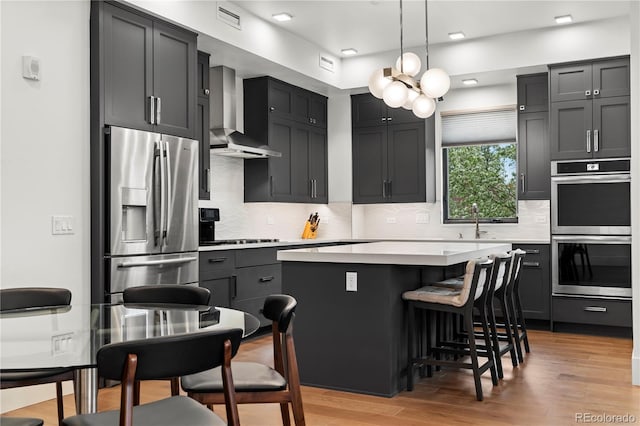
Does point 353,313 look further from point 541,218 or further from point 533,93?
point 533,93

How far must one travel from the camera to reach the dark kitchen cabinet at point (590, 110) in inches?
228

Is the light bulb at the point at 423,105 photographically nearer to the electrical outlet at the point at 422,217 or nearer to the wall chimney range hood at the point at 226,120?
the wall chimney range hood at the point at 226,120

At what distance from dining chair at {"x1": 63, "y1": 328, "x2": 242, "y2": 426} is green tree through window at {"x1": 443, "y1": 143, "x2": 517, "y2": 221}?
553 centimetres

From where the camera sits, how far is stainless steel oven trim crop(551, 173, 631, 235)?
5.70m

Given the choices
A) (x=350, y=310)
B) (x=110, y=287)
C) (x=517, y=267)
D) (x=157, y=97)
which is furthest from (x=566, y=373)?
(x=157, y=97)

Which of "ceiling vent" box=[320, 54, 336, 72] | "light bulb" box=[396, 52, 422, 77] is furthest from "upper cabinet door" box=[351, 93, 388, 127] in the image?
"light bulb" box=[396, 52, 422, 77]

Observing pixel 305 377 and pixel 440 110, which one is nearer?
pixel 305 377

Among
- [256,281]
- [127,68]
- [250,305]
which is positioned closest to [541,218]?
[256,281]

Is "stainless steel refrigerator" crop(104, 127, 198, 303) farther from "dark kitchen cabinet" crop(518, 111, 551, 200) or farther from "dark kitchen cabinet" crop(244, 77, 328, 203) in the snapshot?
"dark kitchen cabinet" crop(518, 111, 551, 200)

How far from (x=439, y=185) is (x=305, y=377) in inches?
152

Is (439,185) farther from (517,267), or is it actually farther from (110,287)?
(110,287)

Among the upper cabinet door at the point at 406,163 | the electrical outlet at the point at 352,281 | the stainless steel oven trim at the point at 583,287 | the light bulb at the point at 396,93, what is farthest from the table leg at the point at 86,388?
the upper cabinet door at the point at 406,163

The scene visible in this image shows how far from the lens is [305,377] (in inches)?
161

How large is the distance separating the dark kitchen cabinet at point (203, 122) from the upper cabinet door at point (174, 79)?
557mm
